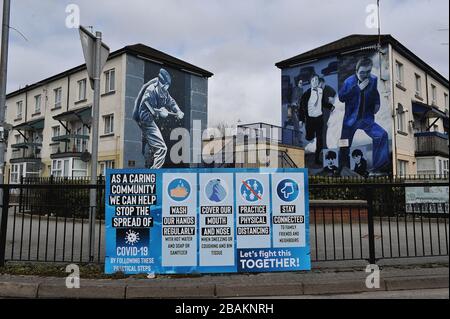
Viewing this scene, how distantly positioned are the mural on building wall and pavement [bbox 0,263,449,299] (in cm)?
1775

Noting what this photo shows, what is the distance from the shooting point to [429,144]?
24.8m

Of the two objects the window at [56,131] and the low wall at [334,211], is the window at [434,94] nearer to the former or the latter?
the low wall at [334,211]

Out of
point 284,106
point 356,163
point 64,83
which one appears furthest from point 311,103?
point 64,83

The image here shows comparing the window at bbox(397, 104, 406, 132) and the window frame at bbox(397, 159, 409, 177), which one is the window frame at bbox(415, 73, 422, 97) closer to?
the window at bbox(397, 104, 406, 132)

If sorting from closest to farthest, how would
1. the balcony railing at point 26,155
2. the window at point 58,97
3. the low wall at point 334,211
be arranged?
the low wall at point 334,211, the window at point 58,97, the balcony railing at point 26,155

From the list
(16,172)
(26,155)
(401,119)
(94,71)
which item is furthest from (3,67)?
(16,172)

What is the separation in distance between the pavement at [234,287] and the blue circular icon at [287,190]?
125 centimetres

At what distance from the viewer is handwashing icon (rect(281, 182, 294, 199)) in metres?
6.32

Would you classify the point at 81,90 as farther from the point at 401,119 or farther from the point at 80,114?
the point at 401,119

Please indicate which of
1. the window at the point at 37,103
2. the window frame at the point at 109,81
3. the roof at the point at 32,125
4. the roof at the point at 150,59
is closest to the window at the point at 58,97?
the roof at the point at 150,59

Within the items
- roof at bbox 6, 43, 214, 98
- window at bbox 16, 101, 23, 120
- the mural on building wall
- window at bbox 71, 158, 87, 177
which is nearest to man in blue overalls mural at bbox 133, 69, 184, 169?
roof at bbox 6, 43, 214, 98

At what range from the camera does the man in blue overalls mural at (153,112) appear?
26047mm
